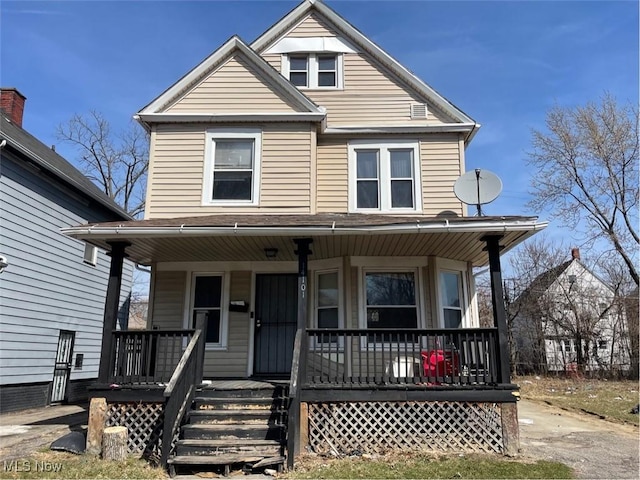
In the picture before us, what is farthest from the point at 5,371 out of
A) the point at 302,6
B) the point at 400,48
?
the point at 400,48

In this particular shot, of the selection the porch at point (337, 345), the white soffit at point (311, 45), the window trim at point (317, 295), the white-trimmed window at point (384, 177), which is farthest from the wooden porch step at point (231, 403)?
the white soffit at point (311, 45)

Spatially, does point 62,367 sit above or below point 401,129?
below

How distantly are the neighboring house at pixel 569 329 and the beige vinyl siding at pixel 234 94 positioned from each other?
1449 cm

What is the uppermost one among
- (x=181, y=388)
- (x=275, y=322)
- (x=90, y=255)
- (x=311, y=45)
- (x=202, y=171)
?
(x=311, y=45)

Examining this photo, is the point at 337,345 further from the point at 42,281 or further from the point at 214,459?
the point at 42,281

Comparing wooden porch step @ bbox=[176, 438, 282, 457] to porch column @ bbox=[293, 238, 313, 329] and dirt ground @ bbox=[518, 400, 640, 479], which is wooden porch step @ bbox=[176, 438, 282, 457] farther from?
dirt ground @ bbox=[518, 400, 640, 479]

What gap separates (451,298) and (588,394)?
8186mm

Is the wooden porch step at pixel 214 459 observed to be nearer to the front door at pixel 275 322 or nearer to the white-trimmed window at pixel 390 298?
the front door at pixel 275 322

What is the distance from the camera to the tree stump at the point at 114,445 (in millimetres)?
6043

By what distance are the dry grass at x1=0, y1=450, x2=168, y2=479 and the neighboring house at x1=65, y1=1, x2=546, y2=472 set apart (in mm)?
874

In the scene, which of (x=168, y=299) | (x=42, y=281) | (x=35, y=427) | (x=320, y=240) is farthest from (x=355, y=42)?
(x=35, y=427)

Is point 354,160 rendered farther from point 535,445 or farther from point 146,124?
point 535,445

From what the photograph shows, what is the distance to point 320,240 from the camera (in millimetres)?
7664

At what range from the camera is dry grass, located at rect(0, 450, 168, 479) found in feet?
17.5
